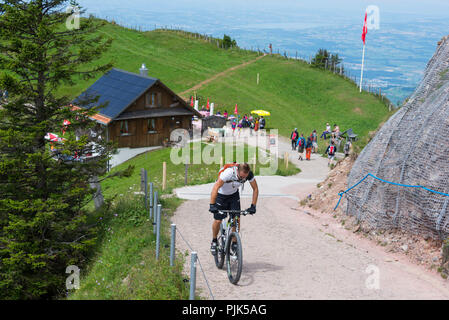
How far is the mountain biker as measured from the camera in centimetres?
929

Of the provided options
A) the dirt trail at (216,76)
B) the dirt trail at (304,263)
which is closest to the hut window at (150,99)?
the dirt trail at (216,76)

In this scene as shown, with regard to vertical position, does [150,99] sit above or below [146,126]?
above

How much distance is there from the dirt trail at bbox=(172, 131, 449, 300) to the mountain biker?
44.3 inches

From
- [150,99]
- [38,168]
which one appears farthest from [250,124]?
[38,168]

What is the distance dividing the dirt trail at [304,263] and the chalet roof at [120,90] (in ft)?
88.4

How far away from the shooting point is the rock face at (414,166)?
1266 centimetres

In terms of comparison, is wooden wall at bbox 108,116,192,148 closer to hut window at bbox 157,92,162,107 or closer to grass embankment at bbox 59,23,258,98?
hut window at bbox 157,92,162,107

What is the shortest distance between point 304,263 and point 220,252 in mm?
2281

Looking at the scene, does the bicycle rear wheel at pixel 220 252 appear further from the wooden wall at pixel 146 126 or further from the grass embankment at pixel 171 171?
the wooden wall at pixel 146 126

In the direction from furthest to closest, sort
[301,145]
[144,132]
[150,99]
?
[144,132] < [150,99] < [301,145]

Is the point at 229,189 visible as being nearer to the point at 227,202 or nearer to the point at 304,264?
the point at 227,202

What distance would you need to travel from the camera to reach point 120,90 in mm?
45375

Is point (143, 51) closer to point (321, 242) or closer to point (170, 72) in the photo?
point (170, 72)
